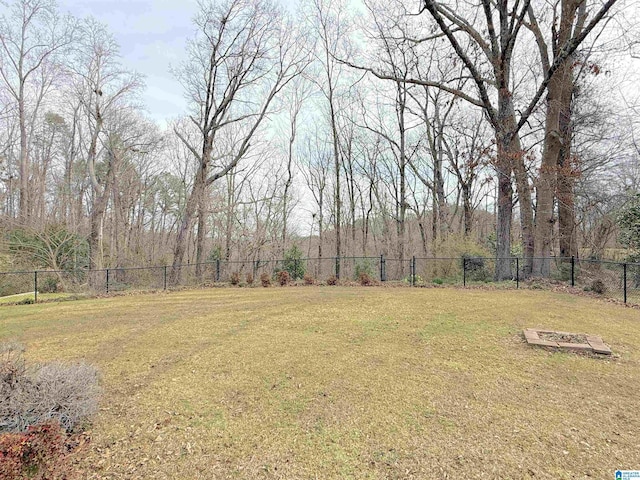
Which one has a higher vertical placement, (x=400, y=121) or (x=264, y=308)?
(x=400, y=121)

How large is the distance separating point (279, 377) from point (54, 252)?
43.4ft

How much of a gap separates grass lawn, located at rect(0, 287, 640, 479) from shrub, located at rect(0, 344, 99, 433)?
0.72 ft

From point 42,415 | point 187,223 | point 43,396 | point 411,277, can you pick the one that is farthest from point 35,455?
point 187,223

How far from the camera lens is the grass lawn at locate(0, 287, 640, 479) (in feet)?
7.23

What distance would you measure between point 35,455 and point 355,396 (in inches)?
92.9

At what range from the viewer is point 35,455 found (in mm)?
2016

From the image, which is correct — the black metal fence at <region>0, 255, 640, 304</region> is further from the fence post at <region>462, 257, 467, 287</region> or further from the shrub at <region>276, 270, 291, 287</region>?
the shrub at <region>276, 270, 291, 287</region>

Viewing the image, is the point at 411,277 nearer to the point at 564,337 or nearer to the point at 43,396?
the point at 564,337

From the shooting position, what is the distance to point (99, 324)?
5.99 m

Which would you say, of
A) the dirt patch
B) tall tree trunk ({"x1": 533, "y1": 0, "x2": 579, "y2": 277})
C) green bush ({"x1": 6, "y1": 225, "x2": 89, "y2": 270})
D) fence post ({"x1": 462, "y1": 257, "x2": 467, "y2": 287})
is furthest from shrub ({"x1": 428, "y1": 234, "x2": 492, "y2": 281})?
green bush ({"x1": 6, "y1": 225, "x2": 89, "y2": 270})

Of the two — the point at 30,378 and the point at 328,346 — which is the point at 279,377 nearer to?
the point at 328,346

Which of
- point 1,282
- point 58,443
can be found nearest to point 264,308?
point 58,443

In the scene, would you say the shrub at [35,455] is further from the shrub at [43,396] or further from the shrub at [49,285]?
the shrub at [49,285]

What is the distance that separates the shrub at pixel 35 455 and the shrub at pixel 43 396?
0.64 ft
